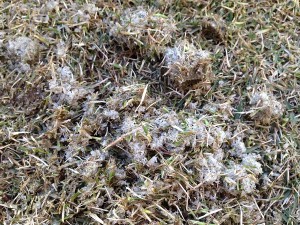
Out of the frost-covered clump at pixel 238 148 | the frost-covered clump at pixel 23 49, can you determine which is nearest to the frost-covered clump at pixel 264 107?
the frost-covered clump at pixel 238 148

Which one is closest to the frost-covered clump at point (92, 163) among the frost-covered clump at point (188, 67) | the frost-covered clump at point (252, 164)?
the frost-covered clump at point (188, 67)

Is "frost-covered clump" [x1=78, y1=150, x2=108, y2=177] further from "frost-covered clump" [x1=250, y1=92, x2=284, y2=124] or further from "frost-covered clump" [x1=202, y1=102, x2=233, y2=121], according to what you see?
"frost-covered clump" [x1=250, y1=92, x2=284, y2=124]

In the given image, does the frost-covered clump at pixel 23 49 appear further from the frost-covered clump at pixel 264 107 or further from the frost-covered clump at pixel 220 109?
the frost-covered clump at pixel 264 107

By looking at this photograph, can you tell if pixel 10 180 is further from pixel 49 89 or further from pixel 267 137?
pixel 267 137

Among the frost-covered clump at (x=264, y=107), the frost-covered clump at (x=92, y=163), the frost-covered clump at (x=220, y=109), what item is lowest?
the frost-covered clump at (x=92, y=163)

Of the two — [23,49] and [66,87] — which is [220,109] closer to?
[66,87]

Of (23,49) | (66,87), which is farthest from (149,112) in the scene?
(23,49)

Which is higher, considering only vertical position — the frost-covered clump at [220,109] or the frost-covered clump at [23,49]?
the frost-covered clump at [23,49]

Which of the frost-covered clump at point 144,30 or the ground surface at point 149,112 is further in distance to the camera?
→ the frost-covered clump at point 144,30

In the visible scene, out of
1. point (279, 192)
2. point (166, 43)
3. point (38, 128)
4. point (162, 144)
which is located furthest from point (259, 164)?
point (38, 128)
